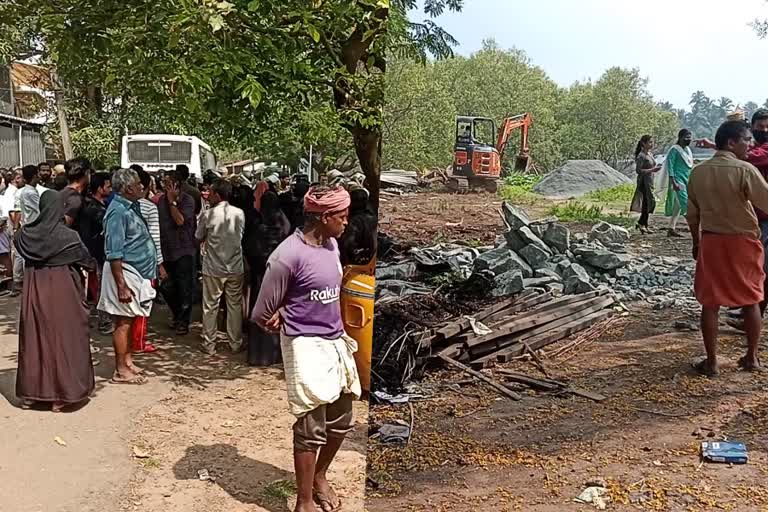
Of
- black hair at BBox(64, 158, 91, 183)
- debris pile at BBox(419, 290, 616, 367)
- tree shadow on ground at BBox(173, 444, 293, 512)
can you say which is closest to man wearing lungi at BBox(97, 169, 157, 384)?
black hair at BBox(64, 158, 91, 183)

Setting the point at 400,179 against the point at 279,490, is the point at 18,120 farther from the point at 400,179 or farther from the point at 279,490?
the point at 279,490

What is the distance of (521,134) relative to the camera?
10.8 feet

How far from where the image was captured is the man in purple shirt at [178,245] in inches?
251

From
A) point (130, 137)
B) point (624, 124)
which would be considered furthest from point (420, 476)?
point (130, 137)

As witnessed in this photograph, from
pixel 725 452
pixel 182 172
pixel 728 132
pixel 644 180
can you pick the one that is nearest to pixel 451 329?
→ pixel 644 180

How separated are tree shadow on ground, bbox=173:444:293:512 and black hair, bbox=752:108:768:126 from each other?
2.51 metres

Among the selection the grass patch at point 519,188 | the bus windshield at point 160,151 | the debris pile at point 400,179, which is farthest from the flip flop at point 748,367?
the bus windshield at point 160,151

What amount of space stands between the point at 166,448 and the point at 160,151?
8.45m

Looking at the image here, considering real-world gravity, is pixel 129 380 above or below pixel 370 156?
below

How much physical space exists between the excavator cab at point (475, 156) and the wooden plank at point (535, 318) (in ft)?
1.96

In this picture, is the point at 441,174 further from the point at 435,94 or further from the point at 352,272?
the point at 352,272

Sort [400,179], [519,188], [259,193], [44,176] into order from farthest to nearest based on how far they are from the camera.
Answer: [44,176] < [259,193] < [400,179] < [519,188]

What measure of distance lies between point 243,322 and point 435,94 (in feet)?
11.3

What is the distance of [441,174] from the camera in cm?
369
